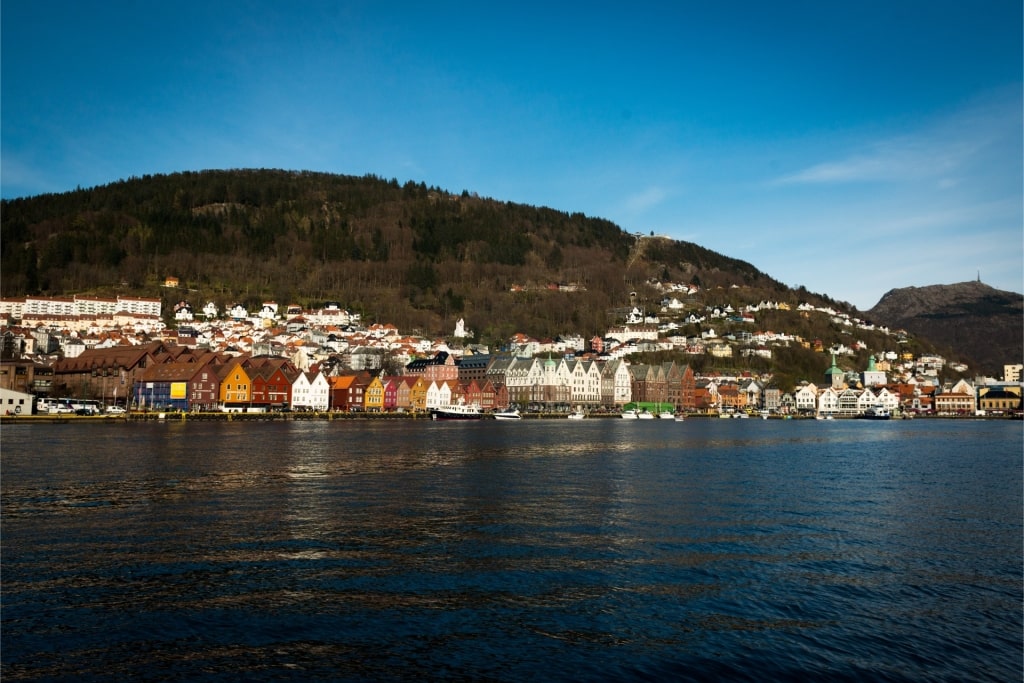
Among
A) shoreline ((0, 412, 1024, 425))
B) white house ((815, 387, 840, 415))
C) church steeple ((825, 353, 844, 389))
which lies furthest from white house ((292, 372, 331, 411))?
church steeple ((825, 353, 844, 389))

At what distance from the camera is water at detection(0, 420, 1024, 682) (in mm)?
10609

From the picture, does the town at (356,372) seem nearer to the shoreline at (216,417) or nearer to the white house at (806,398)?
the white house at (806,398)

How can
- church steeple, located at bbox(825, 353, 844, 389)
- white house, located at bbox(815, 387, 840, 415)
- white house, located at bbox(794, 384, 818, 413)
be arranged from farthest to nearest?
church steeple, located at bbox(825, 353, 844, 389)
white house, located at bbox(794, 384, 818, 413)
white house, located at bbox(815, 387, 840, 415)

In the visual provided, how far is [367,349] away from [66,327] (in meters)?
62.1

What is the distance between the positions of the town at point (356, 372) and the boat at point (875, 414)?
1.93m

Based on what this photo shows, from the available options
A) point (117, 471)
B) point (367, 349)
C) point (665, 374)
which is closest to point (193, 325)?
point (367, 349)

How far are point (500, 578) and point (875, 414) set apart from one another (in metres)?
141

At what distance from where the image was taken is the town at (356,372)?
3767 inches

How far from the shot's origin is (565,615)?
1252 cm

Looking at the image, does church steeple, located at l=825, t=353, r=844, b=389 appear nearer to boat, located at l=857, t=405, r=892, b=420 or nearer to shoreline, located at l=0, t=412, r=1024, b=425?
boat, located at l=857, t=405, r=892, b=420

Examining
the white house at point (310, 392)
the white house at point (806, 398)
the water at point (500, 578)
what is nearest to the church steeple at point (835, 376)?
the white house at point (806, 398)

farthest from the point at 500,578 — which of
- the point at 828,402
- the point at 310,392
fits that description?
the point at 828,402

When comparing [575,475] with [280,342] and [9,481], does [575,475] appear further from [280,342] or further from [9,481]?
[280,342]

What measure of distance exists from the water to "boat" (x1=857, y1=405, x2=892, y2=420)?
114 metres
